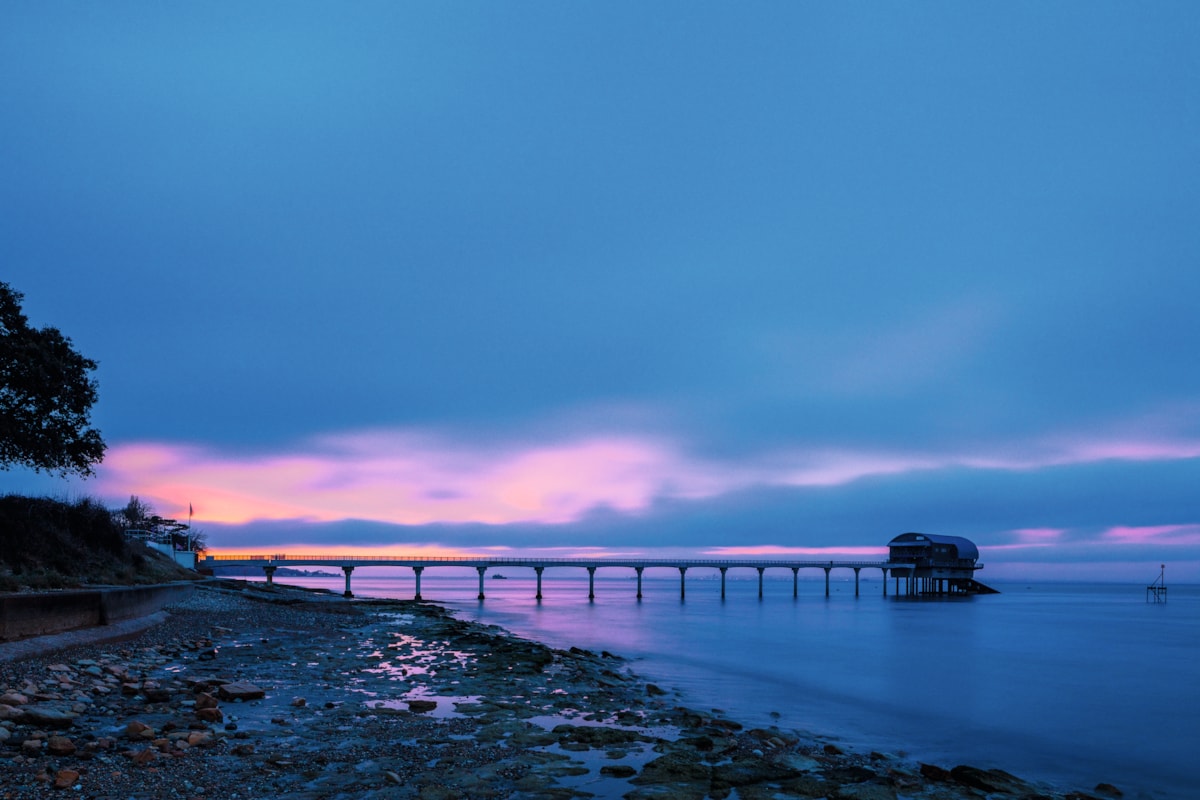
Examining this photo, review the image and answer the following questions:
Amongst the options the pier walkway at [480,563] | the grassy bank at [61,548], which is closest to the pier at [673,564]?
the pier walkway at [480,563]

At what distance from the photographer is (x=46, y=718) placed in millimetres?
10258

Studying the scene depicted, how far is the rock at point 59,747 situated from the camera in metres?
9.14

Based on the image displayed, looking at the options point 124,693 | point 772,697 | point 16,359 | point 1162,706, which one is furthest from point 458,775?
point 16,359

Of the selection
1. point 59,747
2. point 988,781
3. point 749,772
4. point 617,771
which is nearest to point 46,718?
point 59,747

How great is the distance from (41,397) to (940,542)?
110 m

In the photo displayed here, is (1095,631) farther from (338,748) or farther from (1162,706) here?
(338,748)

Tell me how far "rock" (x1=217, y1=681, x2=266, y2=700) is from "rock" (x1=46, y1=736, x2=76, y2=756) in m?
4.89

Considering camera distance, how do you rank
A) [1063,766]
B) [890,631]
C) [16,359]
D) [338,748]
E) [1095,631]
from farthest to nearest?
1. [1095,631]
2. [890,631]
3. [16,359]
4. [1063,766]
5. [338,748]

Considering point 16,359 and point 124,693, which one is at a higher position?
point 16,359

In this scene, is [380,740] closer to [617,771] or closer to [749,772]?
[617,771]

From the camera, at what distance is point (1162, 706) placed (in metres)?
26.2

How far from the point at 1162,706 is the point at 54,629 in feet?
105

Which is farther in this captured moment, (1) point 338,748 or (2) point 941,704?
(2) point 941,704

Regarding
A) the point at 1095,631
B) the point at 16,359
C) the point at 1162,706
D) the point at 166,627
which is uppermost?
the point at 16,359
